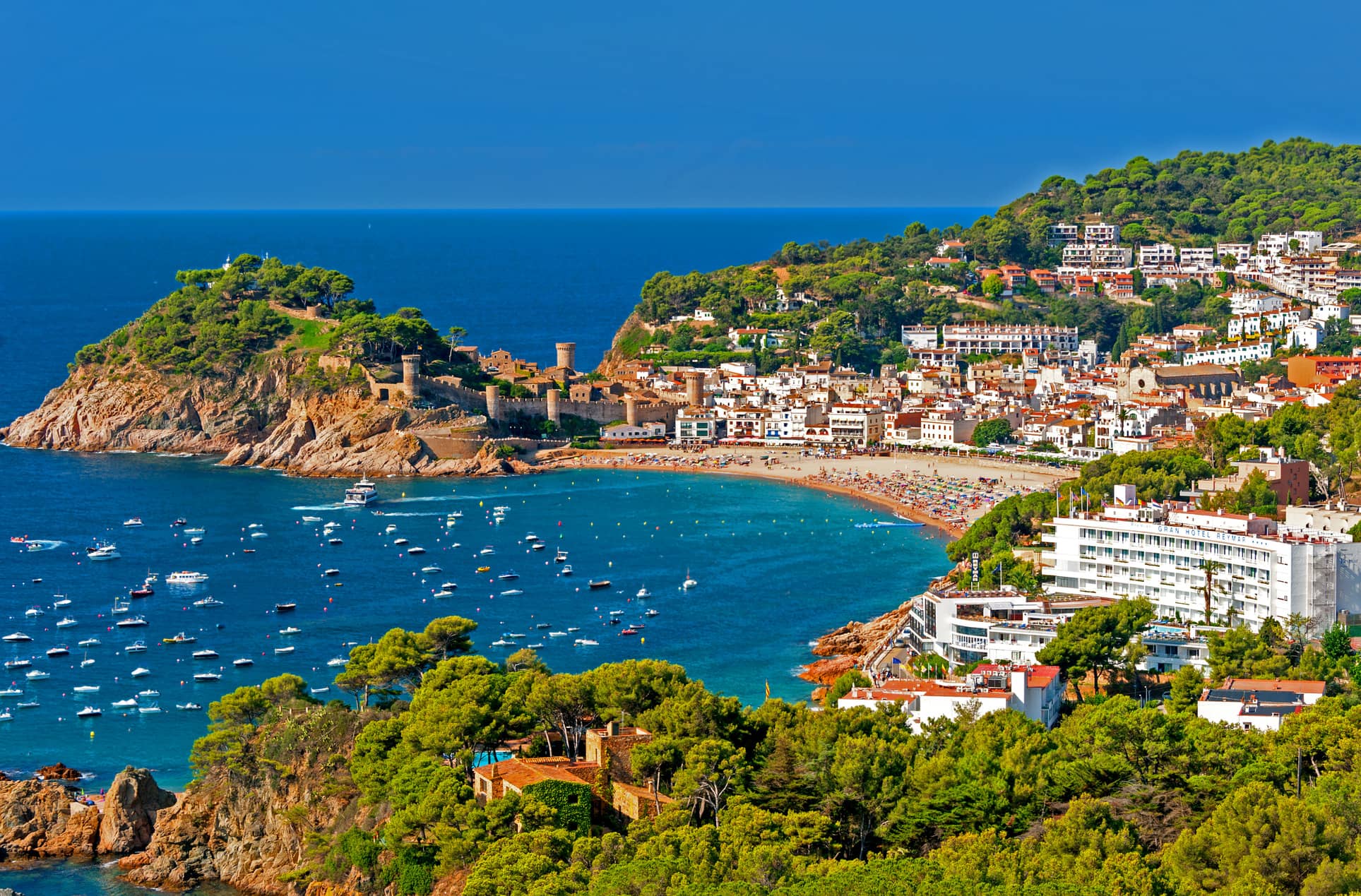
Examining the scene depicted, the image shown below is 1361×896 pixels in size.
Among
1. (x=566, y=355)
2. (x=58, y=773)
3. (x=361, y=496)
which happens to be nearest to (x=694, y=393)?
(x=566, y=355)

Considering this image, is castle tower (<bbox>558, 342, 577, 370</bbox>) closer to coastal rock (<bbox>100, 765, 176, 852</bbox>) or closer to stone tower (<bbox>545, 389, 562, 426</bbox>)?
stone tower (<bbox>545, 389, 562, 426</bbox>)

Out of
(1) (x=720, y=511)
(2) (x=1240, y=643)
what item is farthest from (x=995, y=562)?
(1) (x=720, y=511)

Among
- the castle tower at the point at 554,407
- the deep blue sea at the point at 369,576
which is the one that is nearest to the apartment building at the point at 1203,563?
the deep blue sea at the point at 369,576

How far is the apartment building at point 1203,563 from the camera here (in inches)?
1177

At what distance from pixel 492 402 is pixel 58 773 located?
36359 mm

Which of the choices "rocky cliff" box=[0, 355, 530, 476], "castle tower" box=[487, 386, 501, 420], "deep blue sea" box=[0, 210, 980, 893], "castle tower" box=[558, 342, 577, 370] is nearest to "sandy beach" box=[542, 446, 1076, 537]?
"deep blue sea" box=[0, 210, 980, 893]

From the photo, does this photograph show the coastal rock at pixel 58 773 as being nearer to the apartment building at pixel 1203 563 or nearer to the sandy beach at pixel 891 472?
the apartment building at pixel 1203 563

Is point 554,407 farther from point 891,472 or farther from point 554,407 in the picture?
point 891,472

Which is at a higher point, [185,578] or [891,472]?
[891,472]

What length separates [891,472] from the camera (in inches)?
2270

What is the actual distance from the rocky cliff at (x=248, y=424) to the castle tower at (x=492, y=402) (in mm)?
3284

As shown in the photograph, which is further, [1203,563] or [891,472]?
[891,472]

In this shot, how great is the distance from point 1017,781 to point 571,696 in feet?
19.9

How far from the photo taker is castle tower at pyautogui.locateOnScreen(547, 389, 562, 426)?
6525cm
